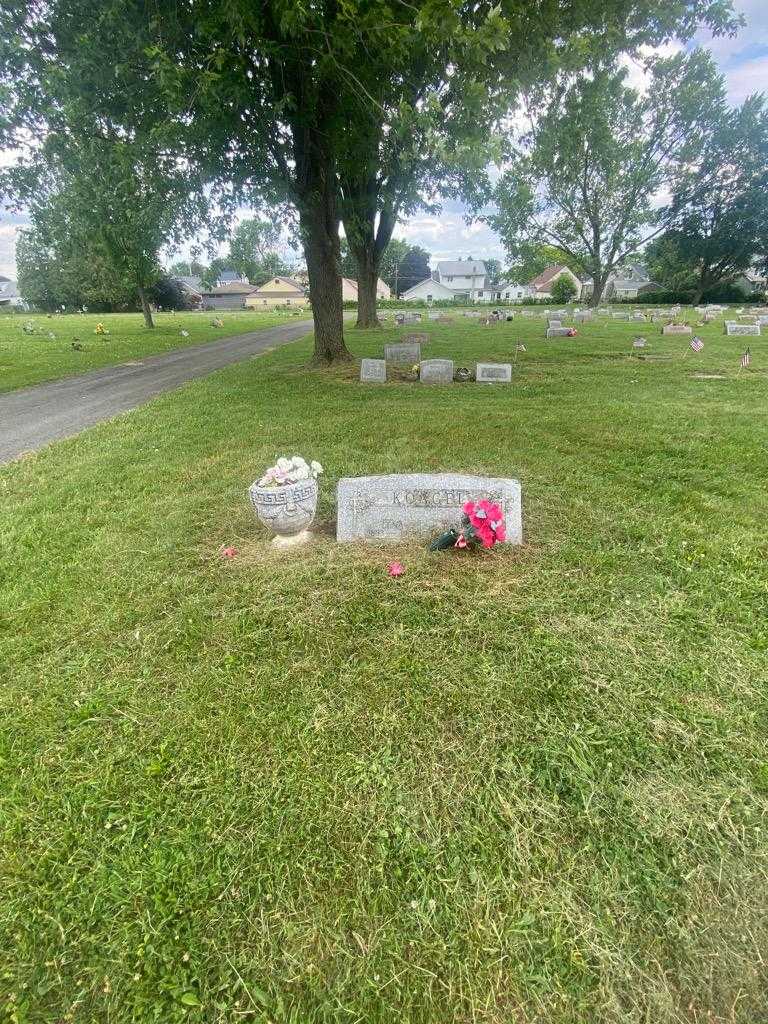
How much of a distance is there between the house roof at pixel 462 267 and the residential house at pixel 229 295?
38.0m

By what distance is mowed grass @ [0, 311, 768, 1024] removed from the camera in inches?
59.4

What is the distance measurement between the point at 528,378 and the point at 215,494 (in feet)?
28.0

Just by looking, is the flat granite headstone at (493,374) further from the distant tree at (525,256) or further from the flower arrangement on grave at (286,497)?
the distant tree at (525,256)

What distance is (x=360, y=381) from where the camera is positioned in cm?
1112

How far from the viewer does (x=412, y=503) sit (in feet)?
12.8

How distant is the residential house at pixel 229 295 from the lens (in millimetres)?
90481

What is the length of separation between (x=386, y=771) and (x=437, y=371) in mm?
9817

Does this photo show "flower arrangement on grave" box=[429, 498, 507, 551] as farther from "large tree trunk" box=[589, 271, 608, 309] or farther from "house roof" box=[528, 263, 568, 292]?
"house roof" box=[528, 263, 568, 292]

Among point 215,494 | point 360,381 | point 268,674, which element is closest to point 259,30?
point 360,381

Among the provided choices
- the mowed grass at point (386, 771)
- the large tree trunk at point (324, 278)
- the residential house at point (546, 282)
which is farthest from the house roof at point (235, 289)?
the mowed grass at point (386, 771)

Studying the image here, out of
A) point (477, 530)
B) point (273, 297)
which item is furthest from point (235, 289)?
point (477, 530)

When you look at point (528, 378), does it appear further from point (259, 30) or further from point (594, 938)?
point (594, 938)

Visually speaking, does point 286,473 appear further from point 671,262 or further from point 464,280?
point 464,280

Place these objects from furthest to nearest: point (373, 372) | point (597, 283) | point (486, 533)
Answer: point (597, 283), point (373, 372), point (486, 533)
